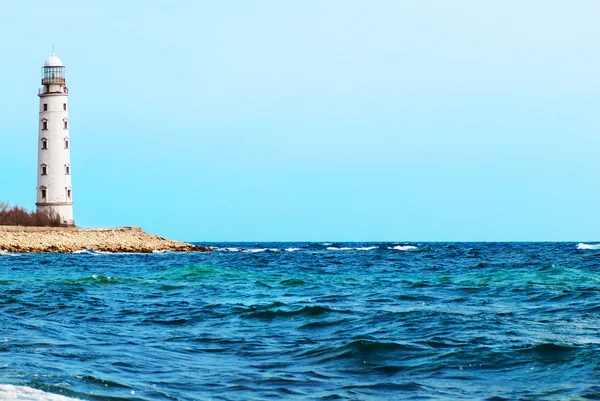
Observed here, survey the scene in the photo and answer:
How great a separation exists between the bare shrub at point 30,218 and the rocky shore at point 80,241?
1.36 m

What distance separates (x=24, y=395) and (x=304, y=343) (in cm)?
458

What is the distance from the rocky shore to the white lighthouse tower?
6.91 ft

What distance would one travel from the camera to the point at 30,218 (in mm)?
52344

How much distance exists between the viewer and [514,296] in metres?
17.2

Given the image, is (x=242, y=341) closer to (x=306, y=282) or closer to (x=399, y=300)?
(x=399, y=300)

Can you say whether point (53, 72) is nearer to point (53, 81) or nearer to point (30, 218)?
point (53, 81)

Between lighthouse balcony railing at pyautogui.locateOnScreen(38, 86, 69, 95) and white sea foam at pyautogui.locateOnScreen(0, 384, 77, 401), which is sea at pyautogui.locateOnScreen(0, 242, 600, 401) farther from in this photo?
lighthouse balcony railing at pyautogui.locateOnScreen(38, 86, 69, 95)

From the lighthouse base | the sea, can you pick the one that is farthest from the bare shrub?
the sea

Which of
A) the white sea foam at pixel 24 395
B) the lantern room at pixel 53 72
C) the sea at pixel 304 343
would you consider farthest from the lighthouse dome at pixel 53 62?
the white sea foam at pixel 24 395

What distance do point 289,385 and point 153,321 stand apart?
586cm

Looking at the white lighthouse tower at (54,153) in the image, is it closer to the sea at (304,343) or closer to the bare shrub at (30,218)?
the bare shrub at (30,218)

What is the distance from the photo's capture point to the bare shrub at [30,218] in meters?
52.4

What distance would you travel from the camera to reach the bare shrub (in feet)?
172

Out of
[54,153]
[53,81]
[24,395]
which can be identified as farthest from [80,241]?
[24,395]
